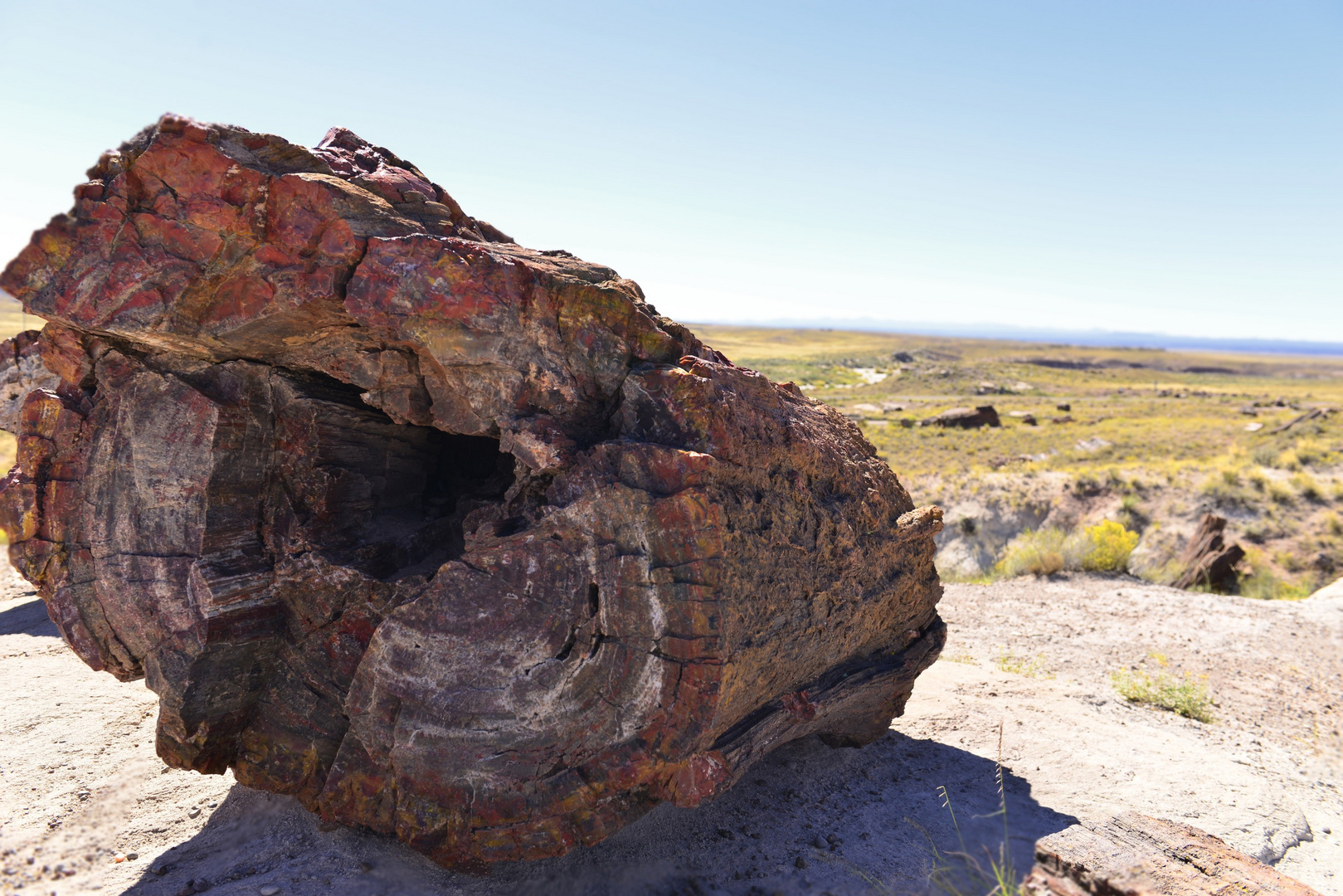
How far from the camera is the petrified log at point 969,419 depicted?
120ft

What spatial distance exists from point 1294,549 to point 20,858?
67.4ft

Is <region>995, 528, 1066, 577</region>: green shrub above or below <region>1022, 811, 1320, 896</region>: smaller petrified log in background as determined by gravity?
below

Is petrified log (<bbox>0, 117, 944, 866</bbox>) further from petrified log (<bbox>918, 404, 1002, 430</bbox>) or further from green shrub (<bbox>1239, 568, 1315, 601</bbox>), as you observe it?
petrified log (<bbox>918, 404, 1002, 430</bbox>)

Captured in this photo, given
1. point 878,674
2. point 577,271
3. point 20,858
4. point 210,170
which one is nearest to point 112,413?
point 210,170

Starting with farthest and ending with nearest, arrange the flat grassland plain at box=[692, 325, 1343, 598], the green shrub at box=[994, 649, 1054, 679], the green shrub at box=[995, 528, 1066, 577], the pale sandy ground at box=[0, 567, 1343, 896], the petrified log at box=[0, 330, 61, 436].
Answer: the flat grassland plain at box=[692, 325, 1343, 598] < the green shrub at box=[995, 528, 1066, 577] < the petrified log at box=[0, 330, 61, 436] < the green shrub at box=[994, 649, 1054, 679] < the pale sandy ground at box=[0, 567, 1343, 896]

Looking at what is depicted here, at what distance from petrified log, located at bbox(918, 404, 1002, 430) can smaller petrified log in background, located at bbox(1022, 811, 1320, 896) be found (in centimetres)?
3234

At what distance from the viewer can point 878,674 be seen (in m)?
6.62

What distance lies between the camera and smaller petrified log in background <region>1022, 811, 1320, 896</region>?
4.64 meters

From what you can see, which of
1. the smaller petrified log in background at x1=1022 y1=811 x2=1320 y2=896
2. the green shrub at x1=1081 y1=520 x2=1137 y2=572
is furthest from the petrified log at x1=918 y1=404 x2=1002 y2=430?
the smaller petrified log in background at x1=1022 y1=811 x2=1320 y2=896

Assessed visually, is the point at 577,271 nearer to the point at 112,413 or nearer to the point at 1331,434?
the point at 112,413

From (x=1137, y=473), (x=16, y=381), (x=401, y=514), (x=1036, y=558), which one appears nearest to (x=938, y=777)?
(x=401, y=514)

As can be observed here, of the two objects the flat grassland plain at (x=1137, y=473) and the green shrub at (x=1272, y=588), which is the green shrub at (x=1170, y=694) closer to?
the green shrub at (x=1272, y=588)

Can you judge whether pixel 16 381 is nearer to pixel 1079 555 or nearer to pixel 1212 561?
pixel 1079 555

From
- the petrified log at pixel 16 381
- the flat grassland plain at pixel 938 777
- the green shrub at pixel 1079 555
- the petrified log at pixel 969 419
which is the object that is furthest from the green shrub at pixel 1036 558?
the petrified log at pixel 969 419
